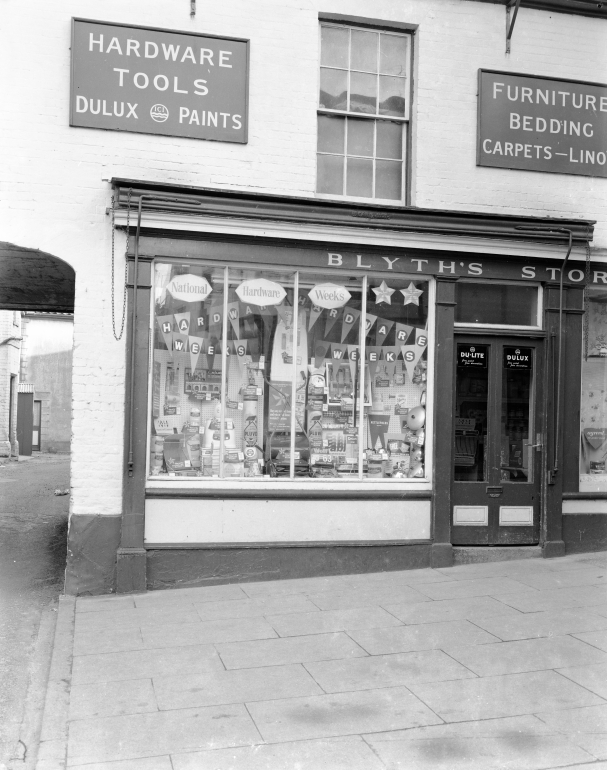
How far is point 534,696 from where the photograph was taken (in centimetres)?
508

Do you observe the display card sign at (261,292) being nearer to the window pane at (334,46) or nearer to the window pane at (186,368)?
the window pane at (186,368)

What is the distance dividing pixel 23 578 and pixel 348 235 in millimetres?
5142

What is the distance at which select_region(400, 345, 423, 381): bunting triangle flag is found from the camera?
8.95 metres

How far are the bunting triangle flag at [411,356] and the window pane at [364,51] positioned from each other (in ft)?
10.3

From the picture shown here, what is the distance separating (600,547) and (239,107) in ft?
21.0

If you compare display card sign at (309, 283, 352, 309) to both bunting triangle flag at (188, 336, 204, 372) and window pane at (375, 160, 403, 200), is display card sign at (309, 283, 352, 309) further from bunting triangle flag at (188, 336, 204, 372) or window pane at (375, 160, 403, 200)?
bunting triangle flag at (188, 336, 204, 372)

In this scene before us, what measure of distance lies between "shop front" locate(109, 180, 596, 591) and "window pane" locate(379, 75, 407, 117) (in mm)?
1373

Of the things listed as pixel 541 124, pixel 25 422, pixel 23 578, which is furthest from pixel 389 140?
pixel 25 422

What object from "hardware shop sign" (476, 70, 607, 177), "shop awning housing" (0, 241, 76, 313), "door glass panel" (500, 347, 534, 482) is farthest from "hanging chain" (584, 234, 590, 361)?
"shop awning housing" (0, 241, 76, 313)

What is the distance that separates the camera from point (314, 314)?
880 cm

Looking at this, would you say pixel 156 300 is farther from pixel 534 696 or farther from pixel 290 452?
pixel 534 696

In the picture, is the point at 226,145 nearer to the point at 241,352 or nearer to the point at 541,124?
the point at 241,352

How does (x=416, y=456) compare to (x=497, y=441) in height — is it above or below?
below

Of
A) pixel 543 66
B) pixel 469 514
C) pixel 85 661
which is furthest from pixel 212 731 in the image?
pixel 543 66
